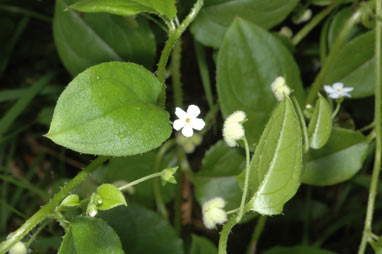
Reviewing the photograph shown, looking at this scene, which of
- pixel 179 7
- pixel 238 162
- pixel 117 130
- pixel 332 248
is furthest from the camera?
pixel 332 248

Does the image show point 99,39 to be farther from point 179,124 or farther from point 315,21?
point 315,21

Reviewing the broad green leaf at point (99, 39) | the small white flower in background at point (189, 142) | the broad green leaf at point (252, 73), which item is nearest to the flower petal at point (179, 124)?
the broad green leaf at point (252, 73)

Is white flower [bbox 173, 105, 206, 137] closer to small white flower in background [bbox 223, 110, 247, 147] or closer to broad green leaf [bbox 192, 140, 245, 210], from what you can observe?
small white flower in background [bbox 223, 110, 247, 147]

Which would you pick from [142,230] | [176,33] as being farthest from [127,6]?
[142,230]

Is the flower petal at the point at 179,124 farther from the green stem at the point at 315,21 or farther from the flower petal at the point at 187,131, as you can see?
the green stem at the point at 315,21

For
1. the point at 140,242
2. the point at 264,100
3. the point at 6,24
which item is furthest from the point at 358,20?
the point at 6,24

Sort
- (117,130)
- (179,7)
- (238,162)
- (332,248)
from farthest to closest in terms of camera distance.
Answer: (332,248) < (238,162) < (179,7) < (117,130)

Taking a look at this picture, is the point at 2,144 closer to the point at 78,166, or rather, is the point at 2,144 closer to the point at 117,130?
the point at 78,166
